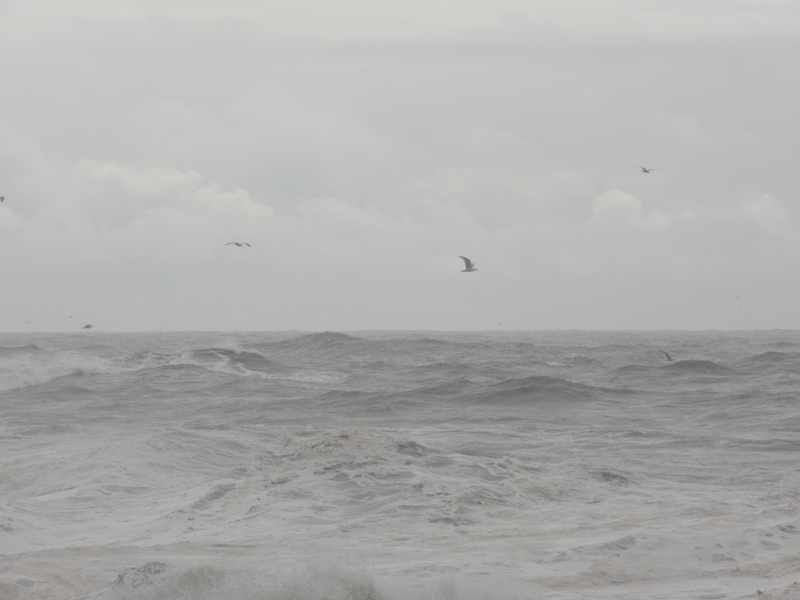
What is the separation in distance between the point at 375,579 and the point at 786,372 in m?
21.3

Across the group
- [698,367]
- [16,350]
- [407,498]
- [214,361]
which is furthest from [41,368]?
[407,498]

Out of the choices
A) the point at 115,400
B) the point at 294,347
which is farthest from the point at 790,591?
the point at 294,347

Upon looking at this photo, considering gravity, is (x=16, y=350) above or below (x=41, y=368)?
above

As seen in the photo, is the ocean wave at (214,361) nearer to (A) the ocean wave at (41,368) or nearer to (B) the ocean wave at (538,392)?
(A) the ocean wave at (41,368)

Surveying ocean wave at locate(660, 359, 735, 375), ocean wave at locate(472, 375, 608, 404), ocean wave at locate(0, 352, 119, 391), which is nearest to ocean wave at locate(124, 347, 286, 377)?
ocean wave at locate(0, 352, 119, 391)

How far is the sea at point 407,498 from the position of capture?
4902 mm

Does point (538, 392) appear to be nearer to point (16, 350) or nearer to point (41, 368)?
point (41, 368)

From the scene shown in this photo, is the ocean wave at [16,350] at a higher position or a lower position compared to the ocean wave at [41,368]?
higher

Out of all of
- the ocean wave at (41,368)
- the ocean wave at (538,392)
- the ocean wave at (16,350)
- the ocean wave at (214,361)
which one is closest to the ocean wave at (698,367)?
the ocean wave at (538,392)

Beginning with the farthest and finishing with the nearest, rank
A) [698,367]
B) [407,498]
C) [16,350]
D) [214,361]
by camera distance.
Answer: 1. [16,350]
2. [214,361]
3. [698,367]
4. [407,498]

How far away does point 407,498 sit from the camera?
288 inches

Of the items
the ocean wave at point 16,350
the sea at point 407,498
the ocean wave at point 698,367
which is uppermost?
the ocean wave at point 698,367

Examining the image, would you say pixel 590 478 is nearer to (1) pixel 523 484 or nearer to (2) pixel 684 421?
(1) pixel 523 484

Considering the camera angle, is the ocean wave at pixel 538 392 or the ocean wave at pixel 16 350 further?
the ocean wave at pixel 16 350
